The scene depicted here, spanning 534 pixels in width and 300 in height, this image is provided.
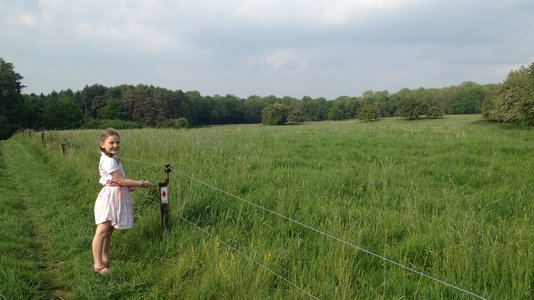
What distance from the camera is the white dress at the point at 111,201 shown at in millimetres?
4418

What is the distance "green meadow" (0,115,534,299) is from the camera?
3.40 m

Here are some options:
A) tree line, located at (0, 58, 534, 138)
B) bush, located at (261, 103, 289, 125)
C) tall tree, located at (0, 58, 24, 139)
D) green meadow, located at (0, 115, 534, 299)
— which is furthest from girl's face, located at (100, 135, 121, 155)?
bush, located at (261, 103, 289, 125)

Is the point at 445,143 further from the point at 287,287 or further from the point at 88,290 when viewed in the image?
the point at 88,290

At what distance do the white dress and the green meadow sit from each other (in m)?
0.49

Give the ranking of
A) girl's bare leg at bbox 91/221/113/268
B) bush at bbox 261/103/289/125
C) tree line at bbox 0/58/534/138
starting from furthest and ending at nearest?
1. bush at bbox 261/103/289/125
2. tree line at bbox 0/58/534/138
3. girl's bare leg at bbox 91/221/113/268

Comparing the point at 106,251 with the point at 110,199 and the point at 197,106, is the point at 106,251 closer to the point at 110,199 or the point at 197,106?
the point at 110,199

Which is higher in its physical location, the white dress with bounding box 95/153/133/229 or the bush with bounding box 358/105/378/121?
the bush with bounding box 358/105/378/121

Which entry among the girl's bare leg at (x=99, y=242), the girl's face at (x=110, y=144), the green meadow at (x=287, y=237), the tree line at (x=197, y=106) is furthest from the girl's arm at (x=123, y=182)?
the tree line at (x=197, y=106)

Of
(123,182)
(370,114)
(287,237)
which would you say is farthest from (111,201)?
(370,114)

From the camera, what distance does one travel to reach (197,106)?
326 feet

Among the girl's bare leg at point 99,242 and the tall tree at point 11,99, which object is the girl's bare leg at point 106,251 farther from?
the tall tree at point 11,99

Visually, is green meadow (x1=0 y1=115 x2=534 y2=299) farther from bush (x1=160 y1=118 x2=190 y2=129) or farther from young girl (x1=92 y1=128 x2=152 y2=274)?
bush (x1=160 y1=118 x2=190 y2=129)

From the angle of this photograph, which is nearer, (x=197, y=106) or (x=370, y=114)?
(x=370, y=114)

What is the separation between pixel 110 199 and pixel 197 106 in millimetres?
97248
